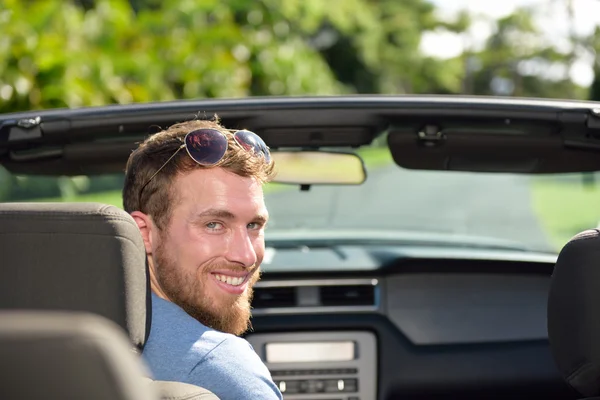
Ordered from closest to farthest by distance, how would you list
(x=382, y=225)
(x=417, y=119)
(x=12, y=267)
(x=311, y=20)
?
(x=12, y=267) < (x=417, y=119) < (x=382, y=225) < (x=311, y=20)

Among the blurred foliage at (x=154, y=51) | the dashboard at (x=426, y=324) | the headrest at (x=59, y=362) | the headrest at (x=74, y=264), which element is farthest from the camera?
the blurred foliage at (x=154, y=51)

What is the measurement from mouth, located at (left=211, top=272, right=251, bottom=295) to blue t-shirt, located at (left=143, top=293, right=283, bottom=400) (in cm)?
19

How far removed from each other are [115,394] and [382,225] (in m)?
4.85

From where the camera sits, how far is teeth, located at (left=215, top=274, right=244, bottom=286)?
7.77ft

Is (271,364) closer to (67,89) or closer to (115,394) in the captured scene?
(115,394)

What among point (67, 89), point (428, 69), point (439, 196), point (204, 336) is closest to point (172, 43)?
point (67, 89)

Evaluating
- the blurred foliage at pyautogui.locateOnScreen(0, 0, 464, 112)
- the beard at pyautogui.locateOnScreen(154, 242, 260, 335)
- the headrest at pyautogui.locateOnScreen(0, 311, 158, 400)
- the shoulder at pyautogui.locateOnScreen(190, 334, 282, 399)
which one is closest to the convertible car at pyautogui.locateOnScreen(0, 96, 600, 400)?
the headrest at pyautogui.locateOnScreen(0, 311, 158, 400)

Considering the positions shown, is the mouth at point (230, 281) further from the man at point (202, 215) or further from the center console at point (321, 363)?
the center console at point (321, 363)

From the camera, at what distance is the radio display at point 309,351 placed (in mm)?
4180

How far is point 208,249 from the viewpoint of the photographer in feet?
7.75

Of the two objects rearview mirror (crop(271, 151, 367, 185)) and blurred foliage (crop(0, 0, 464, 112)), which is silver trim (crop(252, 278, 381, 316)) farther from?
blurred foliage (crop(0, 0, 464, 112))

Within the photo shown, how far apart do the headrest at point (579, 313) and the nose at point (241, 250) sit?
809mm

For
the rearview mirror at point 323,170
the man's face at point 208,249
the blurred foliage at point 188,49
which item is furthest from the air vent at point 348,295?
the blurred foliage at point 188,49

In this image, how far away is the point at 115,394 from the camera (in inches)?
46.2
